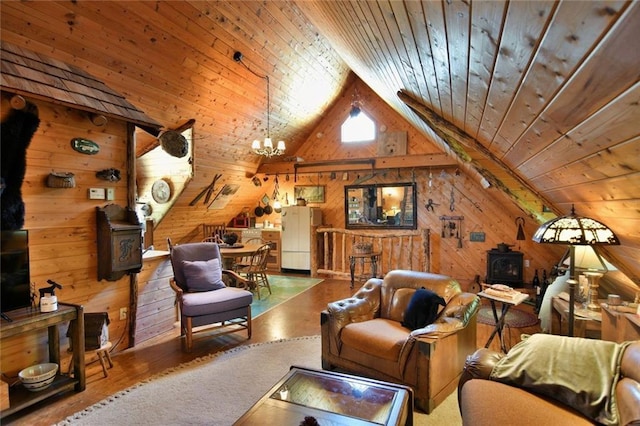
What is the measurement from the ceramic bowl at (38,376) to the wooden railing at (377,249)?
5.12 metres

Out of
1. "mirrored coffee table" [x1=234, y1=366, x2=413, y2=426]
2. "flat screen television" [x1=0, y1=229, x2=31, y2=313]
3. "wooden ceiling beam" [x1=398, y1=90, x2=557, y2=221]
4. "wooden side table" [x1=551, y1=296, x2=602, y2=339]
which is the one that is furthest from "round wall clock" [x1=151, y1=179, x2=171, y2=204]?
"wooden side table" [x1=551, y1=296, x2=602, y2=339]

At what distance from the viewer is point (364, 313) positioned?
3.03m

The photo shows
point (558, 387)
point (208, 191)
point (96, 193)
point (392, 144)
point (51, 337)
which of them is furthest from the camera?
point (392, 144)

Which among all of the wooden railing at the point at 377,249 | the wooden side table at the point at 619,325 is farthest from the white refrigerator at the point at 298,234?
the wooden side table at the point at 619,325

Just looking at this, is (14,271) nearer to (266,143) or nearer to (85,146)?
(85,146)

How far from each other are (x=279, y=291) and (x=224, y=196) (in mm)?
2587

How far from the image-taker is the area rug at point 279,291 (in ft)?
16.4

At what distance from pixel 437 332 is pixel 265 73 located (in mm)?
4280

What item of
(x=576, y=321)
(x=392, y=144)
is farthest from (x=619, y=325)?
(x=392, y=144)

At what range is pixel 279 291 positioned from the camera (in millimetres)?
5918

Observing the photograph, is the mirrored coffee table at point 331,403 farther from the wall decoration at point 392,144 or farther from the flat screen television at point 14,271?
the wall decoration at point 392,144

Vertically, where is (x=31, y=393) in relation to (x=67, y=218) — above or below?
below

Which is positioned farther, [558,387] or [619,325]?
[619,325]

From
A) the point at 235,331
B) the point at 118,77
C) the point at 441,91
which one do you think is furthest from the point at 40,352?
the point at 441,91
